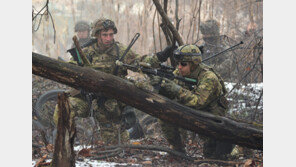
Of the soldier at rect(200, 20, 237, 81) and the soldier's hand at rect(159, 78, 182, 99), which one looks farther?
the soldier at rect(200, 20, 237, 81)

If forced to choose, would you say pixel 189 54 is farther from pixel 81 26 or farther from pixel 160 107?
pixel 81 26

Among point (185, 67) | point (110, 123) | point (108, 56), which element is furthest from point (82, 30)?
point (185, 67)

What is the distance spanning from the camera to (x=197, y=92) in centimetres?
378

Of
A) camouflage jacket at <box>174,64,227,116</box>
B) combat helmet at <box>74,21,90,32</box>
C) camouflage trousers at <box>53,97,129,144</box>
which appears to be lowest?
camouflage trousers at <box>53,97,129,144</box>

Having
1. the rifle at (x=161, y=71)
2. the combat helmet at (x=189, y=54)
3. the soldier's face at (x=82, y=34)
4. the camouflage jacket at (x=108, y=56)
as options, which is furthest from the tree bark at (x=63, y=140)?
the soldier's face at (x=82, y=34)

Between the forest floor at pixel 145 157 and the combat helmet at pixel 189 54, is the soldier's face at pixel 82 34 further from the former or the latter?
the combat helmet at pixel 189 54

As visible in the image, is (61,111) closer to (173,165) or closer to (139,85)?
(139,85)

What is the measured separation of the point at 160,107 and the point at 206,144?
1352 mm

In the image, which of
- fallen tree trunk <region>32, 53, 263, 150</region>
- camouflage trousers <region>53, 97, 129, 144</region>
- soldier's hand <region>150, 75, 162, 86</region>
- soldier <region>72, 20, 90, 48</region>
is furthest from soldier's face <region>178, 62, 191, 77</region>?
soldier <region>72, 20, 90, 48</region>

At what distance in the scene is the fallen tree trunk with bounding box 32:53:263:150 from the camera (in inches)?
126

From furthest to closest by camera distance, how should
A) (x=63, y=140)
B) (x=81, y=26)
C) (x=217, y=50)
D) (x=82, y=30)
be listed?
(x=82, y=30)
(x=81, y=26)
(x=217, y=50)
(x=63, y=140)

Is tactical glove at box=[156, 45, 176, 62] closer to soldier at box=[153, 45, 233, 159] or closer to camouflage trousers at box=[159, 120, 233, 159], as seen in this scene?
soldier at box=[153, 45, 233, 159]

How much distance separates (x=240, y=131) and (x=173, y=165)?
1.11 meters
